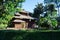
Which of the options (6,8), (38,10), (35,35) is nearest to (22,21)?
(38,10)

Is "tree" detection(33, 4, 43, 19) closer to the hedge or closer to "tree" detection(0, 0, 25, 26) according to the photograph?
"tree" detection(0, 0, 25, 26)

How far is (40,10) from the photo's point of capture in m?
66.1

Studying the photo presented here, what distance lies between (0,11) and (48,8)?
30.1m

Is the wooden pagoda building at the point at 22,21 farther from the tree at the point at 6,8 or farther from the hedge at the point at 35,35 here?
the hedge at the point at 35,35

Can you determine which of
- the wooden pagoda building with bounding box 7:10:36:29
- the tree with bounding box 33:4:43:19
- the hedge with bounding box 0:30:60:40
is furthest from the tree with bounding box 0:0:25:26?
the tree with bounding box 33:4:43:19

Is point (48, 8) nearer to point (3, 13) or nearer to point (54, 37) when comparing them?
point (3, 13)

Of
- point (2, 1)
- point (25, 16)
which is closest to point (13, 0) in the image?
point (2, 1)

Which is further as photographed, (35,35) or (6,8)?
(6,8)

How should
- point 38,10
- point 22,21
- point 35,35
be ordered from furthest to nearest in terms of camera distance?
point 38,10, point 22,21, point 35,35

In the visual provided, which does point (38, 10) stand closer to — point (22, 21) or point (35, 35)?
point (22, 21)

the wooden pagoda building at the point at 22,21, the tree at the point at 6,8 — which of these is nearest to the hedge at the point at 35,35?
the tree at the point at 6,8

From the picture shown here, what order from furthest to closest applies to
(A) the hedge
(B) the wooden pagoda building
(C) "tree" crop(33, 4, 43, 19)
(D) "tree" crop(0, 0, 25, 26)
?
(C) "tree" crop(33, 4, 43, 19)
(B) the wooden pagoda building
(D) "tree" crop(0, 0, 25, 26)
(A) the hedge

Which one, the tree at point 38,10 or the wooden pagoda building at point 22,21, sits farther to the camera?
the tree at point 38,10

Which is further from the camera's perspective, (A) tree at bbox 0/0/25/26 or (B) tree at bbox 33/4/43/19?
(B) tree at bbox 33/4/43/19
